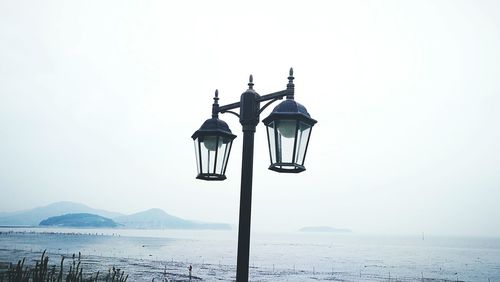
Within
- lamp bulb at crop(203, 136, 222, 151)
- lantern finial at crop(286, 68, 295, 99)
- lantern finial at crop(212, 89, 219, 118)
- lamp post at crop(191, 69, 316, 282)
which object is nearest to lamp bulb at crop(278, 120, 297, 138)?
lamp post at crop(191, 69, 316, 282)

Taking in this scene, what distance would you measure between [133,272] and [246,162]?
54.7 m

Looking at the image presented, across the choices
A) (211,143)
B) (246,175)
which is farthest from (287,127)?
(211,143)

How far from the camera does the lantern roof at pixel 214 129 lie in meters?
4.79

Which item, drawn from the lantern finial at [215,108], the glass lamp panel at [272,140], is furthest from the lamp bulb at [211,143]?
the glass lamp panel at [272,140]

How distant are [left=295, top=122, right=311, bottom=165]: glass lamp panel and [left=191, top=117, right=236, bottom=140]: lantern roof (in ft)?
3.64

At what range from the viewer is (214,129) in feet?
15.7

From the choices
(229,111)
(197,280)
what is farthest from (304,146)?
(197,280)

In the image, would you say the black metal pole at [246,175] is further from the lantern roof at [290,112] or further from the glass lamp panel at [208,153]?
the glass lamp panel at [208,153]

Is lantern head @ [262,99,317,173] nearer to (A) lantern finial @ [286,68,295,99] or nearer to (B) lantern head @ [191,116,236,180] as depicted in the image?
(A) lantern finial @ [286,68,295,99]

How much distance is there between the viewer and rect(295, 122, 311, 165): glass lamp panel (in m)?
4.06

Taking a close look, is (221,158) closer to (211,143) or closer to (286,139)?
(211,143)

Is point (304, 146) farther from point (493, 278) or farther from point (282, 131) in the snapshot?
point (493, 278)

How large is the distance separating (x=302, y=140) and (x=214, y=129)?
1229 millimetres

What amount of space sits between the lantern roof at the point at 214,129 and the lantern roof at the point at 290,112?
78cm
